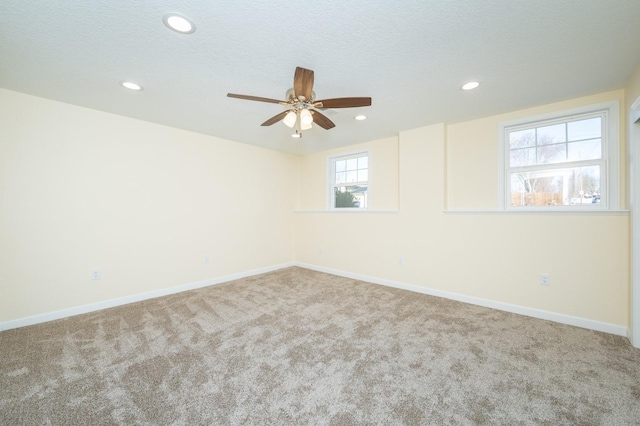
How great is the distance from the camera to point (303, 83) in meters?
1.85

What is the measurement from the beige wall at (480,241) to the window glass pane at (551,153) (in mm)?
426

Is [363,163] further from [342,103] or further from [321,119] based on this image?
[342,103]

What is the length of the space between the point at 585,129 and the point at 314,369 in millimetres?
3669

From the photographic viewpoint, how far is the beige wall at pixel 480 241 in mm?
2545

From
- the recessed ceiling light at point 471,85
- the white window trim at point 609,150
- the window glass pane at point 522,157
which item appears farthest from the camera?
the window glass pane at point 522,157

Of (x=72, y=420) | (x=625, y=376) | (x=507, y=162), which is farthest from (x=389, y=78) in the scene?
(x=72, y=420)

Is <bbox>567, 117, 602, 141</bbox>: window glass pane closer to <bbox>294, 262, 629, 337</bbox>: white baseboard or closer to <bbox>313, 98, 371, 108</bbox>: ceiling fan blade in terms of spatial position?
<bbox>294, 262, 629, 337</bbox>: white baseboard

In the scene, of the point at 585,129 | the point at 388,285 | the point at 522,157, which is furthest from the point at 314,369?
the point at 585,129

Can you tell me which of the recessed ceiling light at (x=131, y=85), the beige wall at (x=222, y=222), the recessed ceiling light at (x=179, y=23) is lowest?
the beige wall at (x=222, y=222)

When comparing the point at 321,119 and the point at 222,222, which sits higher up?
the point at 321,119

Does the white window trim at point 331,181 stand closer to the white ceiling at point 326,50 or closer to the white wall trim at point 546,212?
the white wall trim at point 546,212

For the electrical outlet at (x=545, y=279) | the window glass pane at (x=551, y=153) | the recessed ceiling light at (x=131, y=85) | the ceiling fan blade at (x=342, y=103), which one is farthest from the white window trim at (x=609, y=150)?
the recessed ceiling light at (x=131, y=85)

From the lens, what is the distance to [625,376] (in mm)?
1816

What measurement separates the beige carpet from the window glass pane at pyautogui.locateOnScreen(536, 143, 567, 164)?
180cm
